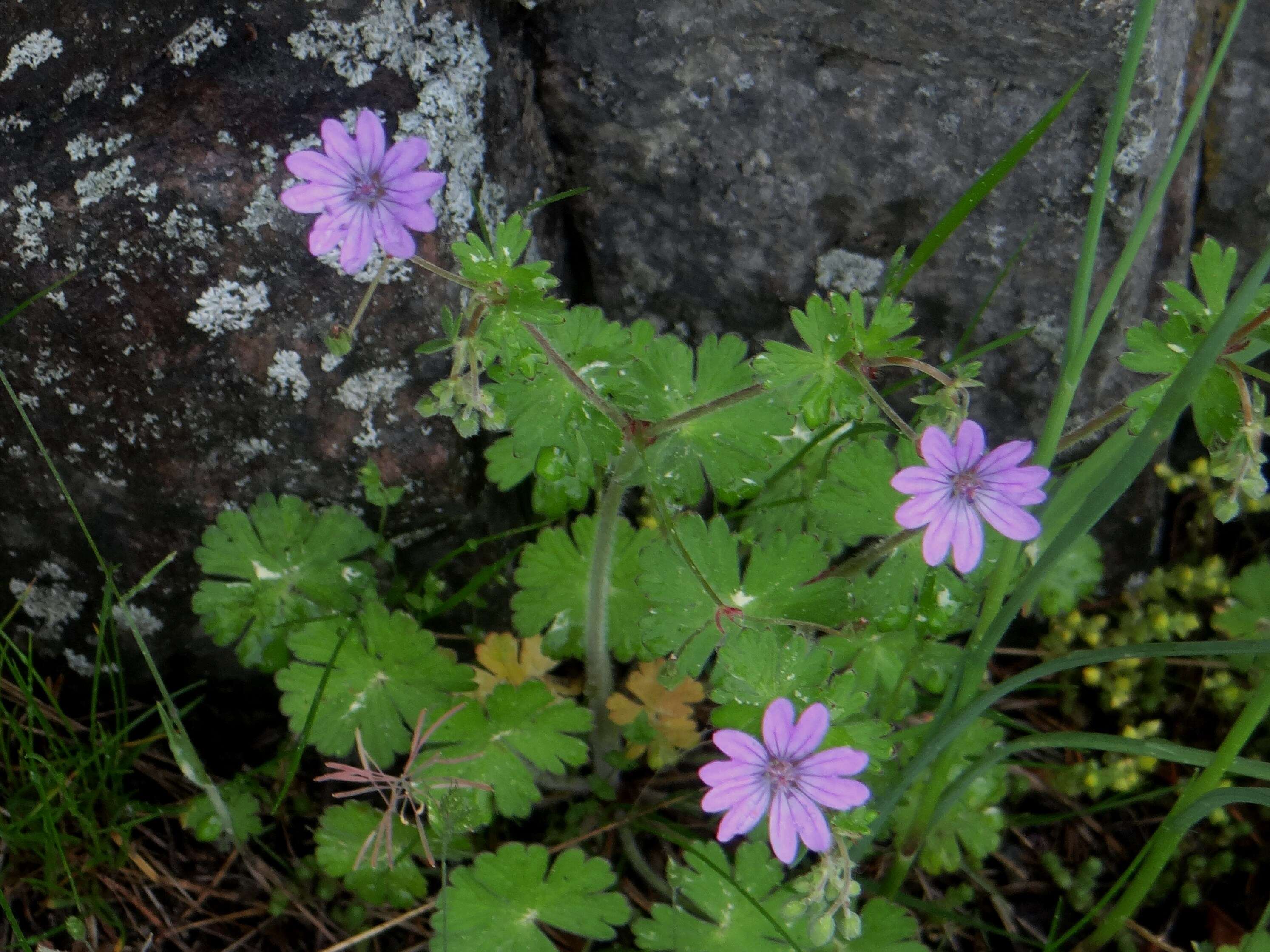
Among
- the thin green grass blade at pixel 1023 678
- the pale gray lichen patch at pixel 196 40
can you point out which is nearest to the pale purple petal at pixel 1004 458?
the thin green grass blade at pixel 1023 678

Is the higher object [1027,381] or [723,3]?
[723,3]

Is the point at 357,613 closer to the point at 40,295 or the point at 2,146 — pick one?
the point at 40,295

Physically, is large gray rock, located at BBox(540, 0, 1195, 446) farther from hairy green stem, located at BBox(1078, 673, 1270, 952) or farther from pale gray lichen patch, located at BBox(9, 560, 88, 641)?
pale gray lichen patch, located at BBox(9, 560, 88, 641)

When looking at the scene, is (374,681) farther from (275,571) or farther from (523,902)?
(523,902)

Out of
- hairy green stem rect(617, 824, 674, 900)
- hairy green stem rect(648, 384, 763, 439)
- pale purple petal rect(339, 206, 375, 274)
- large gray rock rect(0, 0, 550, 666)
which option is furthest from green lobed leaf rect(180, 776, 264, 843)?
pale purple petal rect(339, 206, 375, 274)

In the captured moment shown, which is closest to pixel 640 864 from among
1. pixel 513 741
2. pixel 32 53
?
pixel 513 741

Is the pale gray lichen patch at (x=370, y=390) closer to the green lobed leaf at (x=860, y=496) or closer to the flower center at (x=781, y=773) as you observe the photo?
the green lobed leaf at (x=860, y=496)

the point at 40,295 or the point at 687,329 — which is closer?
the point at 40,295

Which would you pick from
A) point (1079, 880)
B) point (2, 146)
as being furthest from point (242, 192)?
point (1079, 880)
